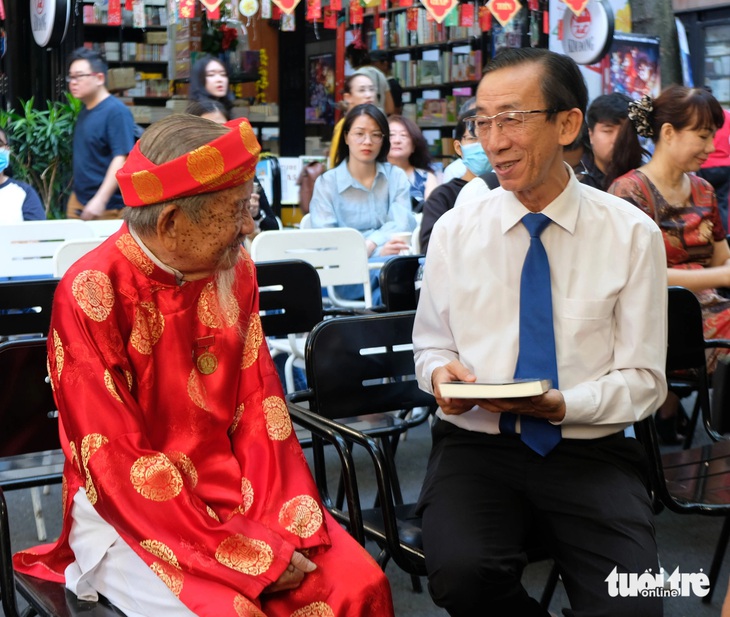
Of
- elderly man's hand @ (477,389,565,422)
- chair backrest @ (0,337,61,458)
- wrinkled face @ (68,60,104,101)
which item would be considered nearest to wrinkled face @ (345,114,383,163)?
→ wrinkled face @ (68,60,104,101)

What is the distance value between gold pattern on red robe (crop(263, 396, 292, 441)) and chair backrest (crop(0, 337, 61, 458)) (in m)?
0.67

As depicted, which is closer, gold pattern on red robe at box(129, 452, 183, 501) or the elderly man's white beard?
gold pattern on red robe at box(129, 452, 183, 501)

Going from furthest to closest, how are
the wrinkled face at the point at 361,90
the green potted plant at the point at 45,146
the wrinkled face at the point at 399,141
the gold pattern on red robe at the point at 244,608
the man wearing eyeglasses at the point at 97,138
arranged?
the green potted plant at the point at 45,146
the wrinkled face at the point at 361,90
the wrinkled face at the point at 399,141
the man wearing eyeglasses at the point at 97,138
the gold pattern on red robe at the point at 244,608

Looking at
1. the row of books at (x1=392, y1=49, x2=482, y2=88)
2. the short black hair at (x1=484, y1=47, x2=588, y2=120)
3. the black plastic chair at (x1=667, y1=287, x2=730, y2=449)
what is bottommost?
the black plastic chair at (x1=667, y1=287, x2=730, y2=449)

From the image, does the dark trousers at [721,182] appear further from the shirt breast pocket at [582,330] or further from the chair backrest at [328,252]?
the shirt breast pocket at [582,330]

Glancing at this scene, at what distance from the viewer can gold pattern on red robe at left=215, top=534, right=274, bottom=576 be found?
6.02 feet

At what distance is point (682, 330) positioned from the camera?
316 centimetres

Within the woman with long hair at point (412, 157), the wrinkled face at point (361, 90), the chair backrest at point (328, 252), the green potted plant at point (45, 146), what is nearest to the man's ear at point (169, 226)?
the chair backrest at point (328, 252)

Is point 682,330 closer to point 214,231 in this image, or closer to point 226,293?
point 226,293

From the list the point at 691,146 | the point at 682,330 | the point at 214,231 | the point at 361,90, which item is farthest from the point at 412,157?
the point at 214,231

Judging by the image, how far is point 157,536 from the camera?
71.8 inches

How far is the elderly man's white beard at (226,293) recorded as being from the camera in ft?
6.82

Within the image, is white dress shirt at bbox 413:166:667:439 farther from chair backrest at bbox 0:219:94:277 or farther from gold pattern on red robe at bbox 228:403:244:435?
chair backrest at bbox 0:219:94:277

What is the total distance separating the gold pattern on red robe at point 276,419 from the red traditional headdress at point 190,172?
477 mm
